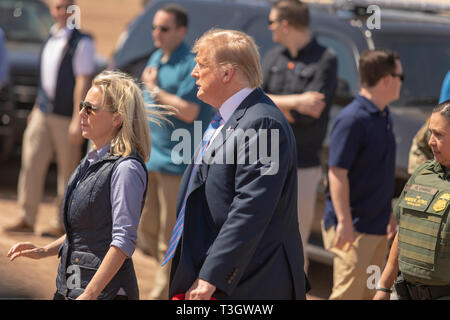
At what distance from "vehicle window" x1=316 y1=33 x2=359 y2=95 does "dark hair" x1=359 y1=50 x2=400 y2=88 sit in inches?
65.0

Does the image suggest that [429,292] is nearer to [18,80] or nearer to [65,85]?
[65,85]

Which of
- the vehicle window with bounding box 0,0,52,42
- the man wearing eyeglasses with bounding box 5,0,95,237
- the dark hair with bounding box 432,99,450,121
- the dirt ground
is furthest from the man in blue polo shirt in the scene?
the vehicle window with bounding box 0,0,52,42

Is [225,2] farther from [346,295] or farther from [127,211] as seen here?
[127,211]

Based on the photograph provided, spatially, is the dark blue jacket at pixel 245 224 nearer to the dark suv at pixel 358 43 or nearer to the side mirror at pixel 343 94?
the dark suv at pixel 358 43

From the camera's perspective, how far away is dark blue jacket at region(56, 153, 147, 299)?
3.72 metres

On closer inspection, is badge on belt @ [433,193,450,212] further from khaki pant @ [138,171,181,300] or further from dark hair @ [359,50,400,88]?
khaki pant @ [138,171,181,300]

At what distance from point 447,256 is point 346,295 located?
1837 millimetres

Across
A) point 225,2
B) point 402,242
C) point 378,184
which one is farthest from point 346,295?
point 225,2

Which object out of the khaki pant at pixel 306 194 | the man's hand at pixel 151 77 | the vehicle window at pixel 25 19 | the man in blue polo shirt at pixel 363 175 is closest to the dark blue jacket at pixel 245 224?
the man in blue polo shirt at pixel 363 175

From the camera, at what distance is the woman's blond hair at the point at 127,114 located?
382cm

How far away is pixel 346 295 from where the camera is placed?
5.52m

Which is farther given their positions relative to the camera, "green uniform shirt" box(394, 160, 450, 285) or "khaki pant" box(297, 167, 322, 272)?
"khaki pant" box(297, 167, 322, 272)

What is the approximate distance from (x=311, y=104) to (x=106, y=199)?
8.42 feet

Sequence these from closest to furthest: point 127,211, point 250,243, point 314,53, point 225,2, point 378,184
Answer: point 250,243 < point 127,211 < point 378,184 < point 314,53 < point 225,2
